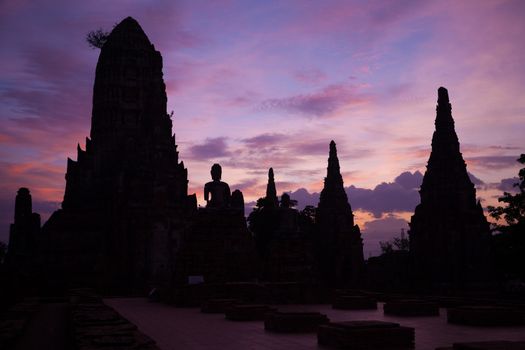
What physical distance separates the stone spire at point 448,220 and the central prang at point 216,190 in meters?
24.5

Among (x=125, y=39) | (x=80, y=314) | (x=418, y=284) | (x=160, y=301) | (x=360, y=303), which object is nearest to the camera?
(x=80, y=314)

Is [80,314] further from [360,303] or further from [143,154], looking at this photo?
[143,154]

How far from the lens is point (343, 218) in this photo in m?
56.2

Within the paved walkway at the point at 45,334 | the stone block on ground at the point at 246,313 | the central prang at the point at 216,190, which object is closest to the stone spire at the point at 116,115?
the central prang at the point at 216,190

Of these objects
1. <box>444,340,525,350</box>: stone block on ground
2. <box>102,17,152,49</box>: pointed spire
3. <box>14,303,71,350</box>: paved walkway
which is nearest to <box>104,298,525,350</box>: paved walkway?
<box>444,340,525,350</box>: stone block on ground

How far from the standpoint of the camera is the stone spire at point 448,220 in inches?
1738

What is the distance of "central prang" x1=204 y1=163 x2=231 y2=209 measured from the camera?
86.6 ft

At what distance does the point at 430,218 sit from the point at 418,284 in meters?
5.74

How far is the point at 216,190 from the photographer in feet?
86.7

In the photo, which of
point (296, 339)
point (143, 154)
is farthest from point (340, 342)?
point (143, 154)

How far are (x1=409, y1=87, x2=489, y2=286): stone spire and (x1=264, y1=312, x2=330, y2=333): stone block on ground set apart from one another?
33.2 m

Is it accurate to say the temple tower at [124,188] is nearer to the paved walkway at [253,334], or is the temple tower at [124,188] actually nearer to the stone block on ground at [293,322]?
the paved walkway at [253,334]

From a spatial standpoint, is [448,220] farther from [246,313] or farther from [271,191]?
[246,313]

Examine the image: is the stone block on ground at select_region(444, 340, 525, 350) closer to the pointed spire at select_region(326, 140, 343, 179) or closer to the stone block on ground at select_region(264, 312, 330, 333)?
the stone block on ground at select_region(264, 312, 330, 333)
